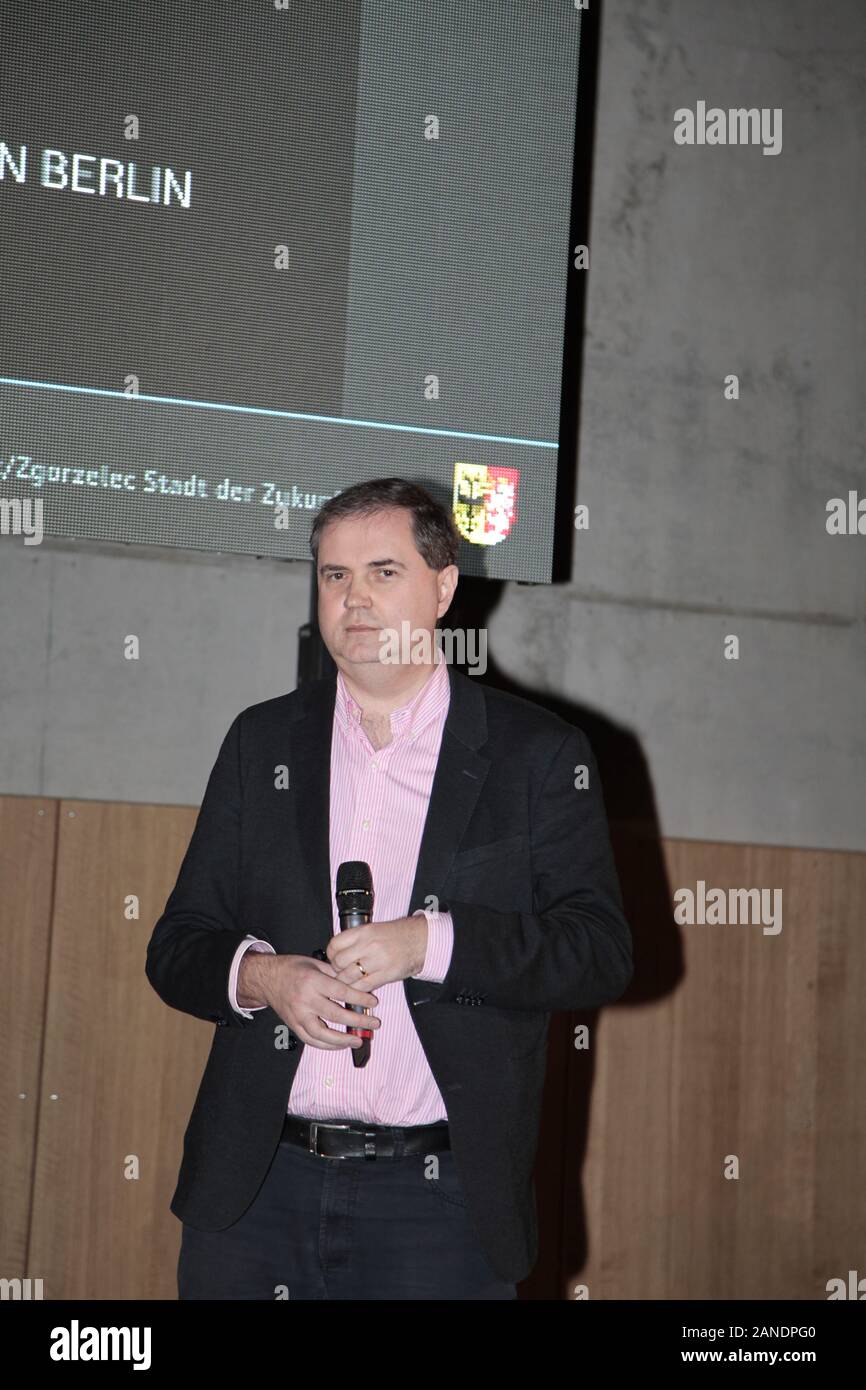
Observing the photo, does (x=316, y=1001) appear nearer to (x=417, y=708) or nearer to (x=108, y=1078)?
(x=417, y=708)

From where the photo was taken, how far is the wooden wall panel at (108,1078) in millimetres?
3428

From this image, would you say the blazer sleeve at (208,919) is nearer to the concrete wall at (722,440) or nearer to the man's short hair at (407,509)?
the man's short hair at (407,509)

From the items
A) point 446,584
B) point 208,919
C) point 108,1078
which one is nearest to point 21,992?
point 108,1078

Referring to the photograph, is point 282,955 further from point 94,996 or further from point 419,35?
point 419,35

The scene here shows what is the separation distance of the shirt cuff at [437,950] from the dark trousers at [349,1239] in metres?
0.28

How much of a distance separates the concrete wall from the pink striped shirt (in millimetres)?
2077

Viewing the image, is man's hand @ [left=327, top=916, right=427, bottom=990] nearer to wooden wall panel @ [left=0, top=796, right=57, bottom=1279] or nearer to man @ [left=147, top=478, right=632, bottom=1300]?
man @ [left=147, top=478, right=632, bottom=1300]

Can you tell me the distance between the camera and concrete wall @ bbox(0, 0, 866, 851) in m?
4.27

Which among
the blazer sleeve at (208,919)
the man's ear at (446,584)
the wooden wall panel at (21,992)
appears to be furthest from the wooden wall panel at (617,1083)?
the man's ear at (446,584)

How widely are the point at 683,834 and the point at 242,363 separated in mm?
2073
